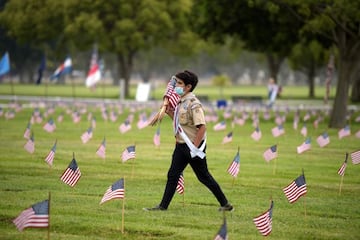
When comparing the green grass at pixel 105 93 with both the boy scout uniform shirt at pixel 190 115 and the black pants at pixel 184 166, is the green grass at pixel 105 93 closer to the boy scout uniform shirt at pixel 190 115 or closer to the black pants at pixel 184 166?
the black pants at pixel 184 166

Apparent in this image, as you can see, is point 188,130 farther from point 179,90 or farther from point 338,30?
point 338,30

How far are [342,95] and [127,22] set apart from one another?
31.3 meters

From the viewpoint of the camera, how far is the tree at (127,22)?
218 feet

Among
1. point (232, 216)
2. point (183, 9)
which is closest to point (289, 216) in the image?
point (232, 216)

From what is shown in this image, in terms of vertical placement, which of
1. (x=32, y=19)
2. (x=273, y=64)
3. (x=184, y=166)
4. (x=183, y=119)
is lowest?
(x=184, y=166)

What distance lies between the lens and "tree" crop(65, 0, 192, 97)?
66.5 meters

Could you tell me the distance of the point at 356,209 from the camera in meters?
14.1

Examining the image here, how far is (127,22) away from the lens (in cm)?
6600

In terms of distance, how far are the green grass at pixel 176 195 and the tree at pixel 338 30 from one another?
8272 millimetres

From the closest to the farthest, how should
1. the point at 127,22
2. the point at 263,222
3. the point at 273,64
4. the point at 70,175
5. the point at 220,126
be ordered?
1. the point at 263,222
2. the point at 70,175
3. the point at 220,126
4. the point at 127,22
5. the point at 273,64

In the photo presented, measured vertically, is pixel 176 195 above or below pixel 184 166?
below

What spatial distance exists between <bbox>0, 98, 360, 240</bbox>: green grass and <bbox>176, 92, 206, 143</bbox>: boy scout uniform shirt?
120cm

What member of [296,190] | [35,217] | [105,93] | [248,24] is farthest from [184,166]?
[105,93]

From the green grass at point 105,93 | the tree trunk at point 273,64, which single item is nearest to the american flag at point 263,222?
the green grass at point 105,93
